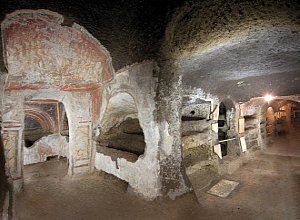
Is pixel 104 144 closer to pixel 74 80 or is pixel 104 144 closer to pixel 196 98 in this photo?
pixel 74 80

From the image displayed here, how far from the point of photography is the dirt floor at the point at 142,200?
11.5 ft

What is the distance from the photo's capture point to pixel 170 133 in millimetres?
3689

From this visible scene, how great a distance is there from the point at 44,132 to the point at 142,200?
649cm

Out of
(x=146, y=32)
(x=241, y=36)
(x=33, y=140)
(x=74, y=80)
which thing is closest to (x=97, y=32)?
(x=146, y=32)

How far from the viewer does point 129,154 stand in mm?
4520

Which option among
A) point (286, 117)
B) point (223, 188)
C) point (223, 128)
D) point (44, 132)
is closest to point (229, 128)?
point (223, 128)

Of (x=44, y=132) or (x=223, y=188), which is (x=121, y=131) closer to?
(x=223, y=188)

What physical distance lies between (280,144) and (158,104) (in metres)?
8.79

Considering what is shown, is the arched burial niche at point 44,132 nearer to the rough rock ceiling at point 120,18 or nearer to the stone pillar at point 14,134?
the stone pillar at point 14,134

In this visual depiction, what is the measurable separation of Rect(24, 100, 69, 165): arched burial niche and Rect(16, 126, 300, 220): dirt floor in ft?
6.22

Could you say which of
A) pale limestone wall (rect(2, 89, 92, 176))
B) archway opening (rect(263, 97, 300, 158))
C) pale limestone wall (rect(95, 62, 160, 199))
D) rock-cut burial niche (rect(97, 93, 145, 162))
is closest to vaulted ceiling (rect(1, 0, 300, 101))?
pale limestone wall (rect(95, 62, 160, 199))

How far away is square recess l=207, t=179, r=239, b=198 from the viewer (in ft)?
14.9

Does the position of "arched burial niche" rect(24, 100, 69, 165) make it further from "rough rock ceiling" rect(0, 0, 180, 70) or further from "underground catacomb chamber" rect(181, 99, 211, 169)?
"rough rock ceiling" rect(0, 0, 180, 70)

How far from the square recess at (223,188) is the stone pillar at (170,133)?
112 centimetres
